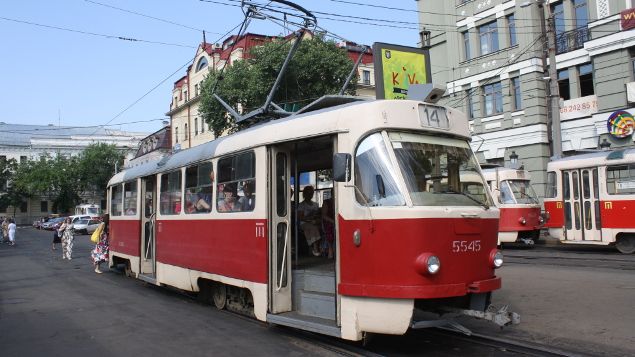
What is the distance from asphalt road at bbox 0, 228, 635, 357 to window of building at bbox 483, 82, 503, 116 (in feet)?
52.4

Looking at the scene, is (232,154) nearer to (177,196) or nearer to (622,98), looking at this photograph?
(177,196)

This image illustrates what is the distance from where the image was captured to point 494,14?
27.3 metres

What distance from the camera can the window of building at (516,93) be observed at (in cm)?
2661

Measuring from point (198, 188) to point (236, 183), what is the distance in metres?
1.56

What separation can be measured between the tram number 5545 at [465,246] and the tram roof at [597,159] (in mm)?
11417

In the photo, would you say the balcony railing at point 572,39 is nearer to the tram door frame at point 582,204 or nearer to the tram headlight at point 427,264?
the tram door frame at point 582,204

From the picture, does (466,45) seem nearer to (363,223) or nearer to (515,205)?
(515,205)

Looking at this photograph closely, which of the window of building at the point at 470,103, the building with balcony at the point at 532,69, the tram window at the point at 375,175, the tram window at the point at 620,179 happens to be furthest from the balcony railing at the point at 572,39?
the tram window at the point at 375,175

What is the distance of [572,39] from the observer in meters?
24.6

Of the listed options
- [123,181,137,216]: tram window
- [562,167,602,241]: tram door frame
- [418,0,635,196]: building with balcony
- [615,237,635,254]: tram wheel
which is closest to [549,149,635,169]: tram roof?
[562,167,602,241]: tram door frame

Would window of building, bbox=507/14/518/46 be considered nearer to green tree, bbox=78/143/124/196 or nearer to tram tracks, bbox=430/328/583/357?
tram tracks, bbox=430/328/583/357

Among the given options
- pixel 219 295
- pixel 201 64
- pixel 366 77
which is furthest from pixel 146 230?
pixel 201 64

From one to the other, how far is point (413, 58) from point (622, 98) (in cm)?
930

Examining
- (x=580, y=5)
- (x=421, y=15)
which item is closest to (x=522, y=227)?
(x=580, y=5)
